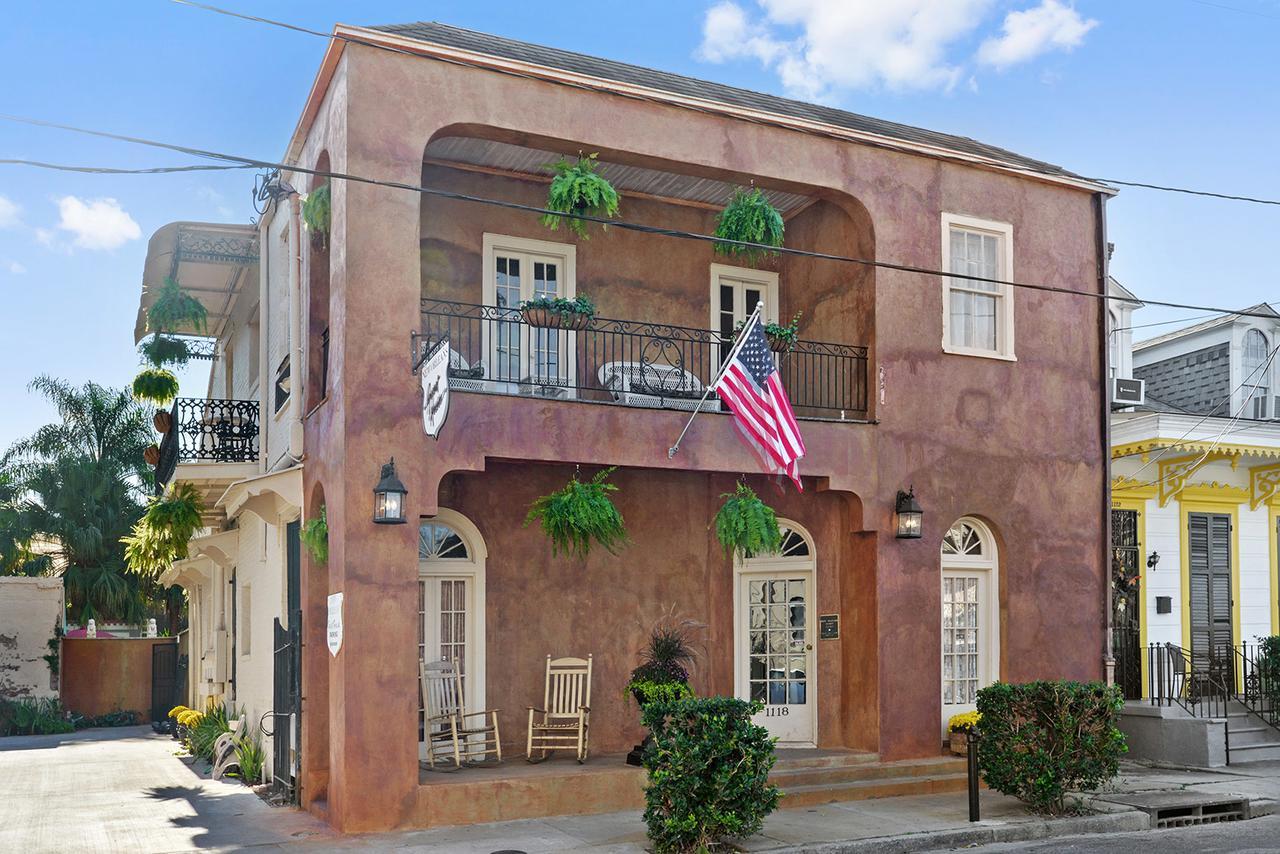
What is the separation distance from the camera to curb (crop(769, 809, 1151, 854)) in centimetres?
990

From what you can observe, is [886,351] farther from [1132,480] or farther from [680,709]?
[680,709]

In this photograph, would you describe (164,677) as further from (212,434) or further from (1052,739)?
(1052,739)

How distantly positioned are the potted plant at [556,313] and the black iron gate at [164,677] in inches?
751

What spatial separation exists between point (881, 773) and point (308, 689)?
5989 millimetres

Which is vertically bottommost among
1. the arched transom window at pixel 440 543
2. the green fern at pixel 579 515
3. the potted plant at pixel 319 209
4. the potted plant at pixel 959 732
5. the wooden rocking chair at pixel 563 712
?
the potted plant at pixel 959 732

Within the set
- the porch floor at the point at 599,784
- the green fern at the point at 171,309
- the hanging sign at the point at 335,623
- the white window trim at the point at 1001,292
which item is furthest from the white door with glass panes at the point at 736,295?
the green fern at the point at 171,309

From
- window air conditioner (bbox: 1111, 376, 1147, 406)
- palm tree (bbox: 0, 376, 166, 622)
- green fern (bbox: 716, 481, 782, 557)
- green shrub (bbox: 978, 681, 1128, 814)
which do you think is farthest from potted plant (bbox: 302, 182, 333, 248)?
palm tree (bbox: 0, 376, 166, 622)

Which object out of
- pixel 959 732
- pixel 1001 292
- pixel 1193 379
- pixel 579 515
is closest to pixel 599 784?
pixel 579 515

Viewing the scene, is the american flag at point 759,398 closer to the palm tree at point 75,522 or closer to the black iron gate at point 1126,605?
the black iron gate at point 1126,605

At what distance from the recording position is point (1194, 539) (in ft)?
52.3

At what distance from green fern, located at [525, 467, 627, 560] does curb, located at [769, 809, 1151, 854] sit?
3646 millimetres

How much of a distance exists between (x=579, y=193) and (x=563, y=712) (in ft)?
18.1

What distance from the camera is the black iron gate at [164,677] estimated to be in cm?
2691

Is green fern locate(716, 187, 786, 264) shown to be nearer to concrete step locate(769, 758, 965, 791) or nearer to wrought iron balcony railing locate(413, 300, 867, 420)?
wrought iron balcony railing locate(413, 300, 867, 420)
